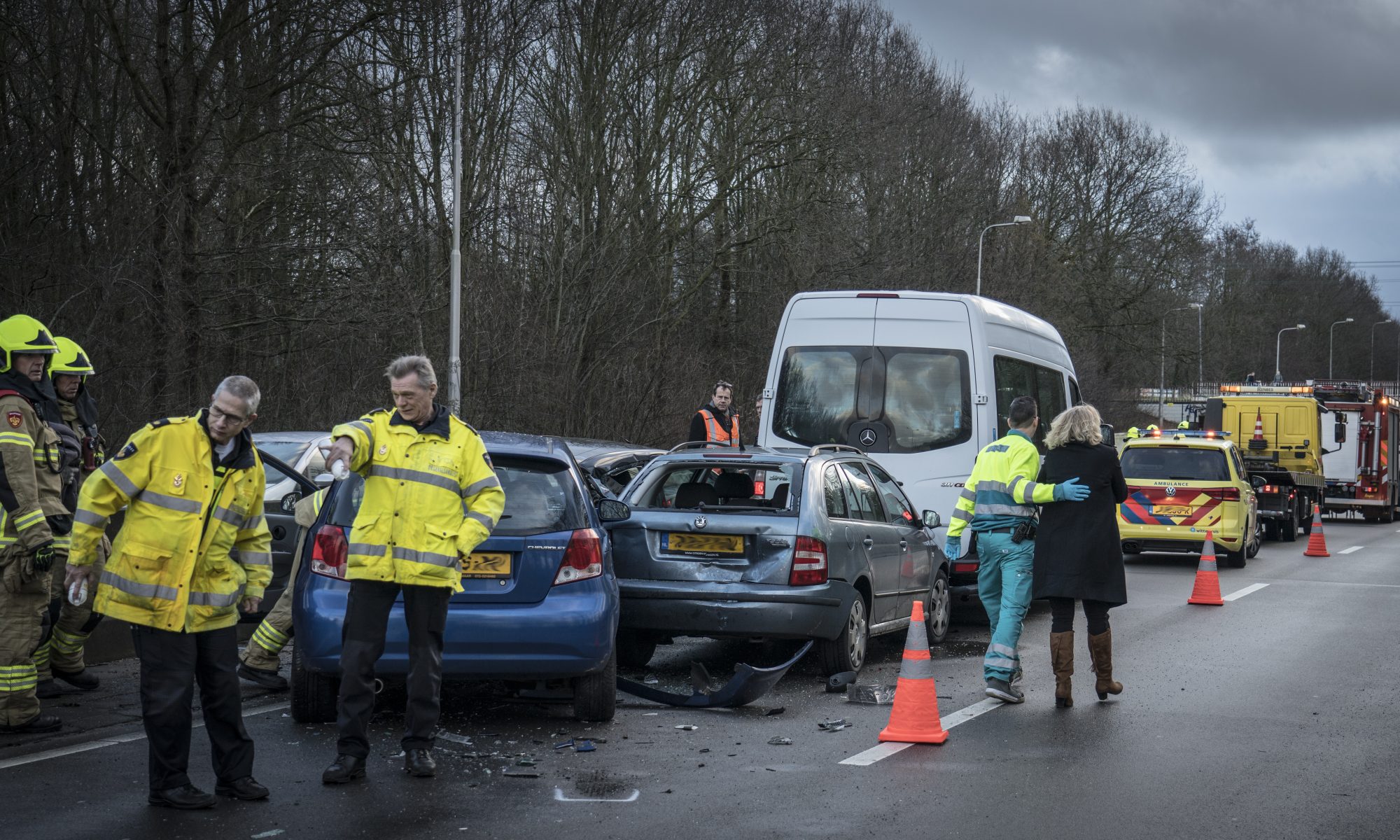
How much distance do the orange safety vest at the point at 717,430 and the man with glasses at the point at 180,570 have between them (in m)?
9.90

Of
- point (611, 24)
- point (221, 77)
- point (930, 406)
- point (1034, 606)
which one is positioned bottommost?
point (1034, 606)

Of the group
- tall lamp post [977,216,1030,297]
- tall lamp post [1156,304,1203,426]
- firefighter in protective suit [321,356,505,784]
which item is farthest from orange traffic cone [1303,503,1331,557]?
tall lamp post [1156,304,1203,426]

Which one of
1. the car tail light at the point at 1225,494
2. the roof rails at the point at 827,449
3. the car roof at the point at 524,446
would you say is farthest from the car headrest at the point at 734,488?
the car tail light at the point at 1225,494

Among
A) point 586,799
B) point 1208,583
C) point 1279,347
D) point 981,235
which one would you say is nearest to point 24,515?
point 586,799

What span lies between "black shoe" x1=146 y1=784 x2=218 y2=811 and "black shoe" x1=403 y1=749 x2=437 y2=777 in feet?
2.87

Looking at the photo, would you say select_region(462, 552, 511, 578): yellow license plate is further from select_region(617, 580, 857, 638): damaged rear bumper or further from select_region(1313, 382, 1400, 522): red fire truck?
select_region(1313, 382, 1400, 522): red fire truck

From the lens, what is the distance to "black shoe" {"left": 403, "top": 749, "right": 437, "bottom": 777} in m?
6.60

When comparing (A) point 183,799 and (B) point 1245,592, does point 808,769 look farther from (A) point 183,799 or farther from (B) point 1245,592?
(B) point 1245,592

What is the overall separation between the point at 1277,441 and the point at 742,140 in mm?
12391

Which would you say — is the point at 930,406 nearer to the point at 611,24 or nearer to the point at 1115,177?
the point at 611,24

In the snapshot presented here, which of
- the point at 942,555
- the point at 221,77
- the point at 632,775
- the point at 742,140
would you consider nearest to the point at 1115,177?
the point at 742,140

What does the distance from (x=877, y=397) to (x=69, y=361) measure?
775cm

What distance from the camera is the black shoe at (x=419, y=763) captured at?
6598mm

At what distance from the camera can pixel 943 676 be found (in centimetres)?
1007
